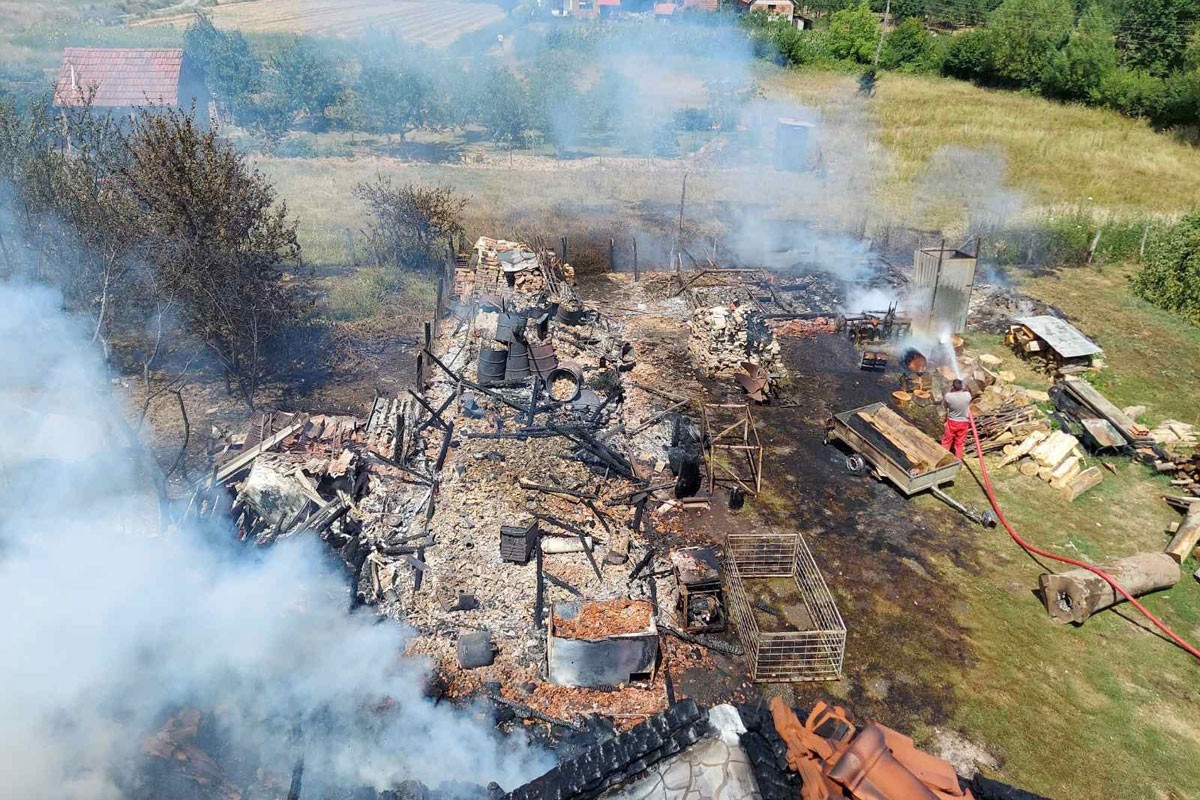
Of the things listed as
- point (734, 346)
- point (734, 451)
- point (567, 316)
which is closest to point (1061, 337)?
point (734, 346)

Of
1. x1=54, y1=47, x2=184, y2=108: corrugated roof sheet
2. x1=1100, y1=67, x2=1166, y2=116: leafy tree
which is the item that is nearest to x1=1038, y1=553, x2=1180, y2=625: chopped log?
x1=1100, y1=67, x2=1166, y2=116: leafy tree

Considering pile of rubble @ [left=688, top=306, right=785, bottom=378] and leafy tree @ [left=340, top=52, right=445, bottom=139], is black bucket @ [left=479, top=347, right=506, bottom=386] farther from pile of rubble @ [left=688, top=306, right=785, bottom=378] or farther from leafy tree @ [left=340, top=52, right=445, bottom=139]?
leafy tree @ [left=340, top=52, right=445, bottom=139]

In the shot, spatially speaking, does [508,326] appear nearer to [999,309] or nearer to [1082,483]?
[1082,483]

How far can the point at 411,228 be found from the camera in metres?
24.2

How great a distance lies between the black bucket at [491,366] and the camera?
16.9 meters

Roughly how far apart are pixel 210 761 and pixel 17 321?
1251 cm

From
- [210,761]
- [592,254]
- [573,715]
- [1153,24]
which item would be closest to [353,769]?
[210,761]

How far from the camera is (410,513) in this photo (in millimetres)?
12984

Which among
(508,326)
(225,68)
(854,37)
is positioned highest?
(854,37)

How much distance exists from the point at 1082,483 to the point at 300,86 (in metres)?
45.2

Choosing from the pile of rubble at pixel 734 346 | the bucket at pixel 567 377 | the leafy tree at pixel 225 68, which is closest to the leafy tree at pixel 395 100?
the leafy tree at pixel 225 68

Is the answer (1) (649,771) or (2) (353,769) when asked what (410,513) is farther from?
(1) (649,771)

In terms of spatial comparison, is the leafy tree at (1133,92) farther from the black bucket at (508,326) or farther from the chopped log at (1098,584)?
the black bucket at (508,326)

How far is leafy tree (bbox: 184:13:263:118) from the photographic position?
42625 millimetres
